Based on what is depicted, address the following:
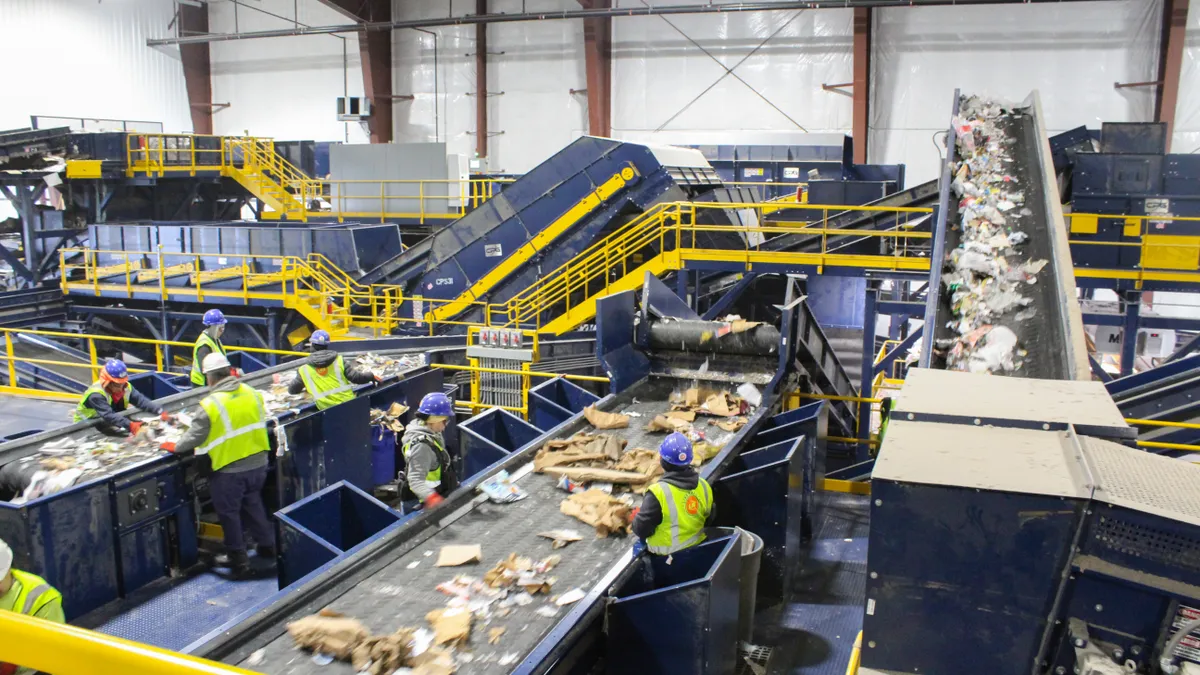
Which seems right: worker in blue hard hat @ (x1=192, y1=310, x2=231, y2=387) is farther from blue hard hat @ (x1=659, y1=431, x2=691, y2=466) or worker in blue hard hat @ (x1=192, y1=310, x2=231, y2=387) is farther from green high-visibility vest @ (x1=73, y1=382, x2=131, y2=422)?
blue hard hat @ (x1=659, y1=431, x2=691, y2=466)

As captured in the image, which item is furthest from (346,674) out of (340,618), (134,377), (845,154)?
(845,154)

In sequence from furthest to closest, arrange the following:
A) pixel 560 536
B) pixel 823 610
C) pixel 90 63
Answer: pixel 90 63 → pixel 823 610 → pixel 560 536

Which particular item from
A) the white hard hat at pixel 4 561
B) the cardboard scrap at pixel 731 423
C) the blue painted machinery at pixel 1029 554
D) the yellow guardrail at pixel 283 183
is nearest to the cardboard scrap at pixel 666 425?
the cardboard scrap at pixel 731 423

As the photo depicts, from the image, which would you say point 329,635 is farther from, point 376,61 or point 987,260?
point 376,61

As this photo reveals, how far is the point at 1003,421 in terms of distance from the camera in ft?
12.0

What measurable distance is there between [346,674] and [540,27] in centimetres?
2437

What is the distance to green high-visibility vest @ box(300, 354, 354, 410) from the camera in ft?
26.9

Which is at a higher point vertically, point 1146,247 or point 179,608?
point 1146,247

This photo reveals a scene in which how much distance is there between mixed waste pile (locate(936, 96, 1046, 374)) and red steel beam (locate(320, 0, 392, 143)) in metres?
21.6

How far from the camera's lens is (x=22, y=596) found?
3688mm

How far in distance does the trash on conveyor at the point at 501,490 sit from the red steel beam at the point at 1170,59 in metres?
19.8

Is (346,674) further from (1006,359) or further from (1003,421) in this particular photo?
(1006,359)

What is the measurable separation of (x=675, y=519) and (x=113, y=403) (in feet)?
18.9

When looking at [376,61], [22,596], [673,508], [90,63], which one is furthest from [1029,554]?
[90,63]
